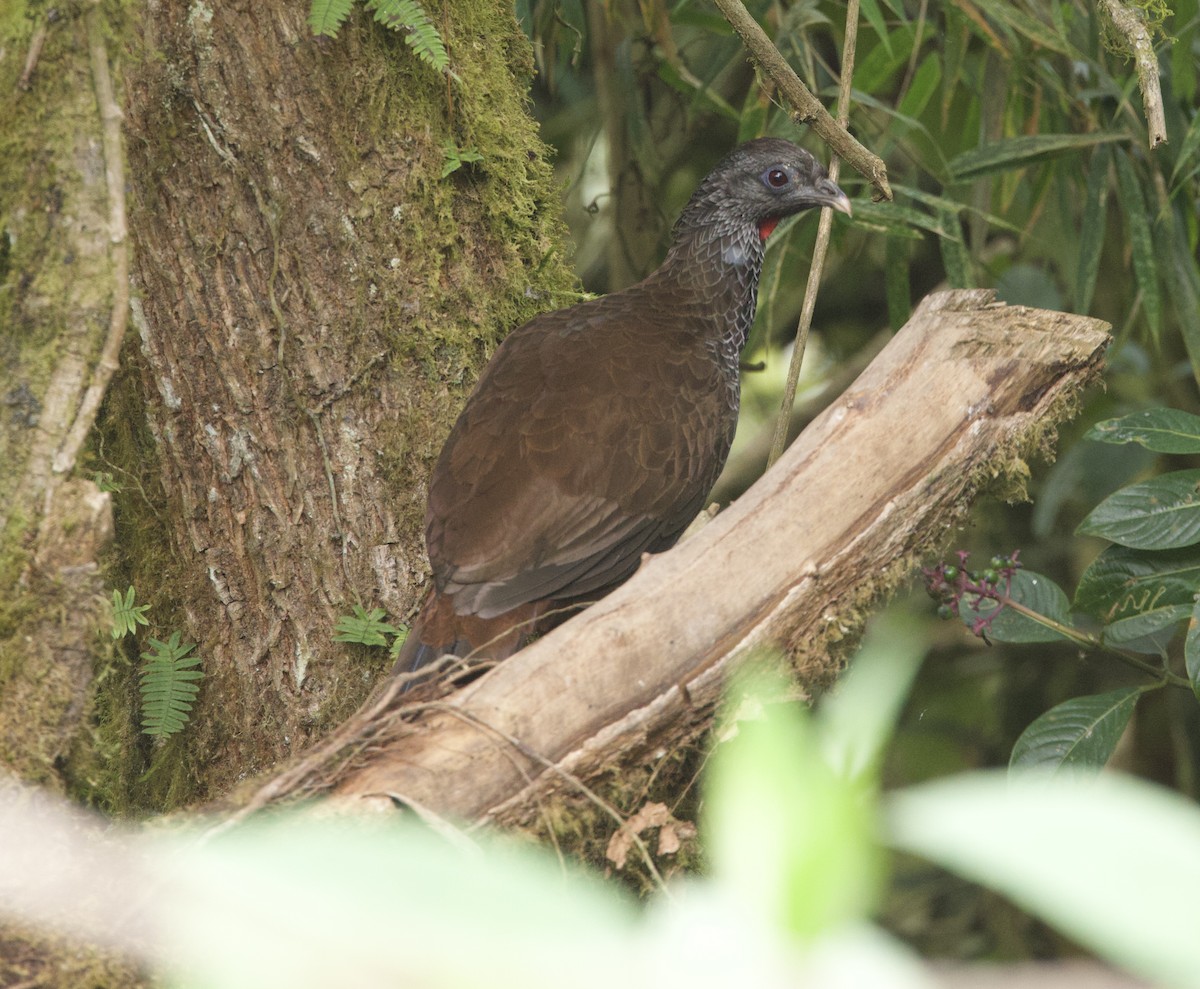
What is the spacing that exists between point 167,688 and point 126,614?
0.16 m

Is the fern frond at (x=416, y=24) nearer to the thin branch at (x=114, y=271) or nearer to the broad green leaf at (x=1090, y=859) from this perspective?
the thin branch at (x=114, y=271)

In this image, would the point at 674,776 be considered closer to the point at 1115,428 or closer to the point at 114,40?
the point at 1115,428

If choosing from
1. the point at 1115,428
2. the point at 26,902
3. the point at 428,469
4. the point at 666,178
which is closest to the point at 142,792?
the point at 428,469

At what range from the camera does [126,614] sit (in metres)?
Answer: 2.30

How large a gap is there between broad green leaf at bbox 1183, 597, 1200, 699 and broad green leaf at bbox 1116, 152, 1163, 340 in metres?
0.99

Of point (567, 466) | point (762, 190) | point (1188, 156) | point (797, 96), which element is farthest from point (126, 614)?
point (1188, 156)

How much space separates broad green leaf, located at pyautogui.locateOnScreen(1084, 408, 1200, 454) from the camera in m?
2.39

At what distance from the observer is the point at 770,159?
319cm

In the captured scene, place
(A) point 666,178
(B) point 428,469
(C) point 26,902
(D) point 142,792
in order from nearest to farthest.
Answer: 1. (C) point 26,902
2. (D) point 142,792
3. (B) point 428,469
4. (A) point 666,178

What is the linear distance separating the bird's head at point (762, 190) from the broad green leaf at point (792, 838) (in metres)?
2.70

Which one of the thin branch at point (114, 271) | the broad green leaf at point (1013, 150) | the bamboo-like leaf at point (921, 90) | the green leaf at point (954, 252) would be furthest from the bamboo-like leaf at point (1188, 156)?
the thin branch at point (114, 271)

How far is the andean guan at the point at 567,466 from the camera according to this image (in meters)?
2.44

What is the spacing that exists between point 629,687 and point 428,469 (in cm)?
95

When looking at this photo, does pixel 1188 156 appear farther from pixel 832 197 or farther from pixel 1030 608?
pixel 1030 608
